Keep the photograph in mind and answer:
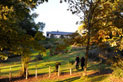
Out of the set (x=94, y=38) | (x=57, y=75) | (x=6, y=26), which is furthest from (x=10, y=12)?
(x=57, y=75)

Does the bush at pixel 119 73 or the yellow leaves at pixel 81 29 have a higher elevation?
the yellow leaves at pixel 81 29

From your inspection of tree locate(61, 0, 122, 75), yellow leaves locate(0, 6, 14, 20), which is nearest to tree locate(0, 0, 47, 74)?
yellow leaves locate(0, 6, 14, 20)

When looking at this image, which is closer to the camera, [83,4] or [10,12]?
[10,12]

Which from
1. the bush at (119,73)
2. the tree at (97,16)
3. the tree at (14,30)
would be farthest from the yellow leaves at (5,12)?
the bush at (119,73)

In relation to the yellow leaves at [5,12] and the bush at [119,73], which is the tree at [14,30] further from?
the bush at [119,73]

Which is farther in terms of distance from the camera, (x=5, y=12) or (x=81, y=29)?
(x=81, y=29)

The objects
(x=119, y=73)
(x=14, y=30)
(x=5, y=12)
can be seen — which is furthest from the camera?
(x=119, y=73)

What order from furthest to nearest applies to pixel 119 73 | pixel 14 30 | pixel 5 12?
pixel 119 73 → pixel 14 30 → pixel 5 12

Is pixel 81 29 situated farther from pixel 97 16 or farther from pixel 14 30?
pixel 14 30

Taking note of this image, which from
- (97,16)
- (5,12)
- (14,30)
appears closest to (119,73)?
(97,16)

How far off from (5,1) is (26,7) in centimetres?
138

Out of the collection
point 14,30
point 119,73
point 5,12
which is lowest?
point 119,73

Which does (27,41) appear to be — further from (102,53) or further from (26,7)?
(102,53)

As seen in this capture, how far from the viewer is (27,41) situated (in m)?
9.30
